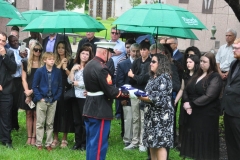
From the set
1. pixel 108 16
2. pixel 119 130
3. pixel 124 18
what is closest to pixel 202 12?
pixel 119 130

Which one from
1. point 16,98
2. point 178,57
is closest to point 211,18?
point 178,57

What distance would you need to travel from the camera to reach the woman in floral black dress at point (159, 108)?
24.7 ft

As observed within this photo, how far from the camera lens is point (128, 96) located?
25.2 ft

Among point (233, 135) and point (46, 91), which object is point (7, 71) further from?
point (233, 135)

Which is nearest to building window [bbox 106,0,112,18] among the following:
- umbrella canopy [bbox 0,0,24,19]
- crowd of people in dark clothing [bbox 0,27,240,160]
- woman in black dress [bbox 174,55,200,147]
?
crowd of people in dark clothing [bbox 0,27,240,160]

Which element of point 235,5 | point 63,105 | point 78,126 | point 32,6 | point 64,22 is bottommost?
point 78,126

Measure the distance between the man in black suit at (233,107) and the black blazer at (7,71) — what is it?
3.67 metres

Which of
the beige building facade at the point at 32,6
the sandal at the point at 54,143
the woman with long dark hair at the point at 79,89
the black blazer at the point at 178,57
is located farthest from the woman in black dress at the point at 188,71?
the beige building facade at the point at 32,6

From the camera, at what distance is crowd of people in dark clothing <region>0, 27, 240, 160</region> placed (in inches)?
302

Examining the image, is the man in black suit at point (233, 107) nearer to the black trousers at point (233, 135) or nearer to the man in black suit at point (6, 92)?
the black trousers at point (233, 135)

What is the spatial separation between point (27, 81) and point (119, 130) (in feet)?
8.30

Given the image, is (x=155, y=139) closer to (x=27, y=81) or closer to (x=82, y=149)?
(x=82, y=149)

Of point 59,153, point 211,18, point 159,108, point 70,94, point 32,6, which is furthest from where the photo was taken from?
point 211,18

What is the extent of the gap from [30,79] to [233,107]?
3.80 metres
